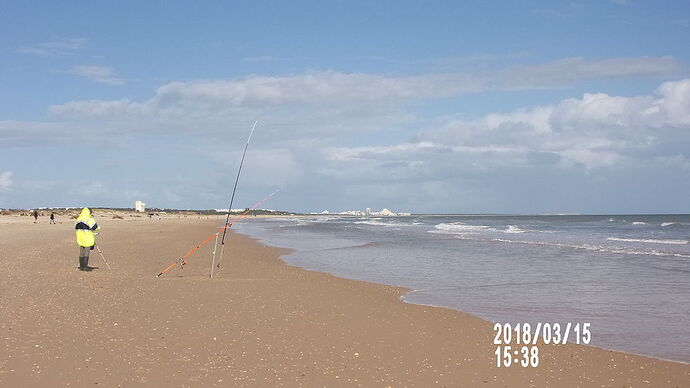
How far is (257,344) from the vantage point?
665 cm

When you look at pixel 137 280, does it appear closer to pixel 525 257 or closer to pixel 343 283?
pixel 343 283

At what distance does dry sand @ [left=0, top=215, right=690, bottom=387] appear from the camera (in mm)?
5480

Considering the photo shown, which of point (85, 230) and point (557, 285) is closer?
point (557, 285)

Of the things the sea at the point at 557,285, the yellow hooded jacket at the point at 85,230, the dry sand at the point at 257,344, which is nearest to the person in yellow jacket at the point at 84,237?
the yellow hooded jacket at the point at 85,230

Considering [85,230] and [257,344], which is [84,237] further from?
[257,344]

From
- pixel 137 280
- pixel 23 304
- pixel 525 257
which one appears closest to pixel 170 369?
pixel 23 304

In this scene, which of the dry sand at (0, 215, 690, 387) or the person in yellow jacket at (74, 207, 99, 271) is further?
the person in yellow jacket at (74, 207, 99, 271)

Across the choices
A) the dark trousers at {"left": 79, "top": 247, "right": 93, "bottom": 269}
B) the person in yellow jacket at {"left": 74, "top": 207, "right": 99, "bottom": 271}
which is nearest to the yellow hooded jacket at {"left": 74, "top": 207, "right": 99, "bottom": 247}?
the person in yellow jacket at {"left": 74, "top": 207, "right": 99, "bottom": 271}
